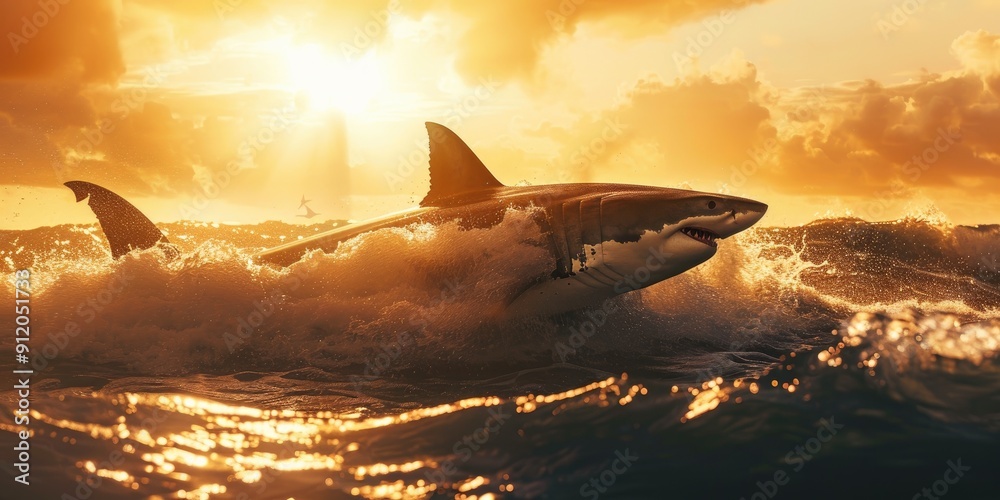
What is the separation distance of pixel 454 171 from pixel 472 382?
401cm

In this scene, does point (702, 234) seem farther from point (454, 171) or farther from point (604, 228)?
point (454, 171)

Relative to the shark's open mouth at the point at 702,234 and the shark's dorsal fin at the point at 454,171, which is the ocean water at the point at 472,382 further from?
the shark's open mouth at the point at 702,234

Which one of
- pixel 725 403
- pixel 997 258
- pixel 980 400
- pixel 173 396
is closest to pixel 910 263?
pixel 997 258

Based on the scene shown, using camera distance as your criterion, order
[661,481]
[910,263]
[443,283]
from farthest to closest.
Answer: [910,263] → [443,283] → [661,481]

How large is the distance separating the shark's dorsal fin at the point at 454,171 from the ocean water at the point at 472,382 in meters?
1.19

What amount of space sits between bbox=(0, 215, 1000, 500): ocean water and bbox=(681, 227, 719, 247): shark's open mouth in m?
1.59

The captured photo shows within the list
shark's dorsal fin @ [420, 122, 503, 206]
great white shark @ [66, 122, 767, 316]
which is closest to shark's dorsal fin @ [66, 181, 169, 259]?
great white shark @ [66, 122, 767, 316]

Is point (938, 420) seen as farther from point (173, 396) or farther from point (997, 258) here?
point (997, 258)

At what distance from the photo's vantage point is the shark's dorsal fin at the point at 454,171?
1157 centimetres

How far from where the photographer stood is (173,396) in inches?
337

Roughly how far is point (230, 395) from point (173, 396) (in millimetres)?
672

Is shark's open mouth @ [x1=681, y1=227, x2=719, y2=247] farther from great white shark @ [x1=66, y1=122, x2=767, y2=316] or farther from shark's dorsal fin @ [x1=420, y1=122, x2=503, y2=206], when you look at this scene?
shark's dorsal fin @ [x1=420, y1=122, x2=503, y2=206]

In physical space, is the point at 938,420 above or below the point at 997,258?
below

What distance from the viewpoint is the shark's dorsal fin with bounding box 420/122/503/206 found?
38.0ft
